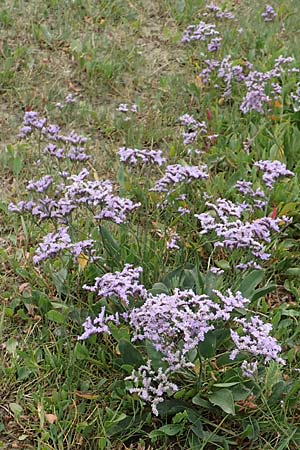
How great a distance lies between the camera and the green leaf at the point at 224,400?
2.47m

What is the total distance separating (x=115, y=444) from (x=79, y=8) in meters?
3.97

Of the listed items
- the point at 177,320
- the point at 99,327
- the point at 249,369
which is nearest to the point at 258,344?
the point at 249,369

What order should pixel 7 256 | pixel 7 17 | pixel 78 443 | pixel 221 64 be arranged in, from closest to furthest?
1. pixel 78 443
2. pixel 7 256
3. pixel 221 64
4. pixel 7 17

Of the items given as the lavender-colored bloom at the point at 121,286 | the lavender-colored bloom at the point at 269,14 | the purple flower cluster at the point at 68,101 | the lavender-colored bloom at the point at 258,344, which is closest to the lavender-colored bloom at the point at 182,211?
the lavender-colored bloom at the point at 121,286

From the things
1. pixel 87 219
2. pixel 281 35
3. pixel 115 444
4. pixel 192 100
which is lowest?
pixel 115 444

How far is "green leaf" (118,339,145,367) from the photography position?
2592mm

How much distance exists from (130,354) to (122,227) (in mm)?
689

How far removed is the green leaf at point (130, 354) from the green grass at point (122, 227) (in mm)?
34

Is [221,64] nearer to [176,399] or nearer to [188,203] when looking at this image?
[188,203]

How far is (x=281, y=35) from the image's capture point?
5.43 metres

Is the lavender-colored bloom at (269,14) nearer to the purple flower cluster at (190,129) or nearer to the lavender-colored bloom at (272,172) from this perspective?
the purple flower cluster at (190,129)

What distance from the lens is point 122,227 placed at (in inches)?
120

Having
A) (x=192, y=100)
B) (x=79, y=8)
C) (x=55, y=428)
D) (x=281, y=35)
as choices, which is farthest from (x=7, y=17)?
(x=55, y=428)

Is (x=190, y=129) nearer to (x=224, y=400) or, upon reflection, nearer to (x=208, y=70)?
(x=208, y=70)
